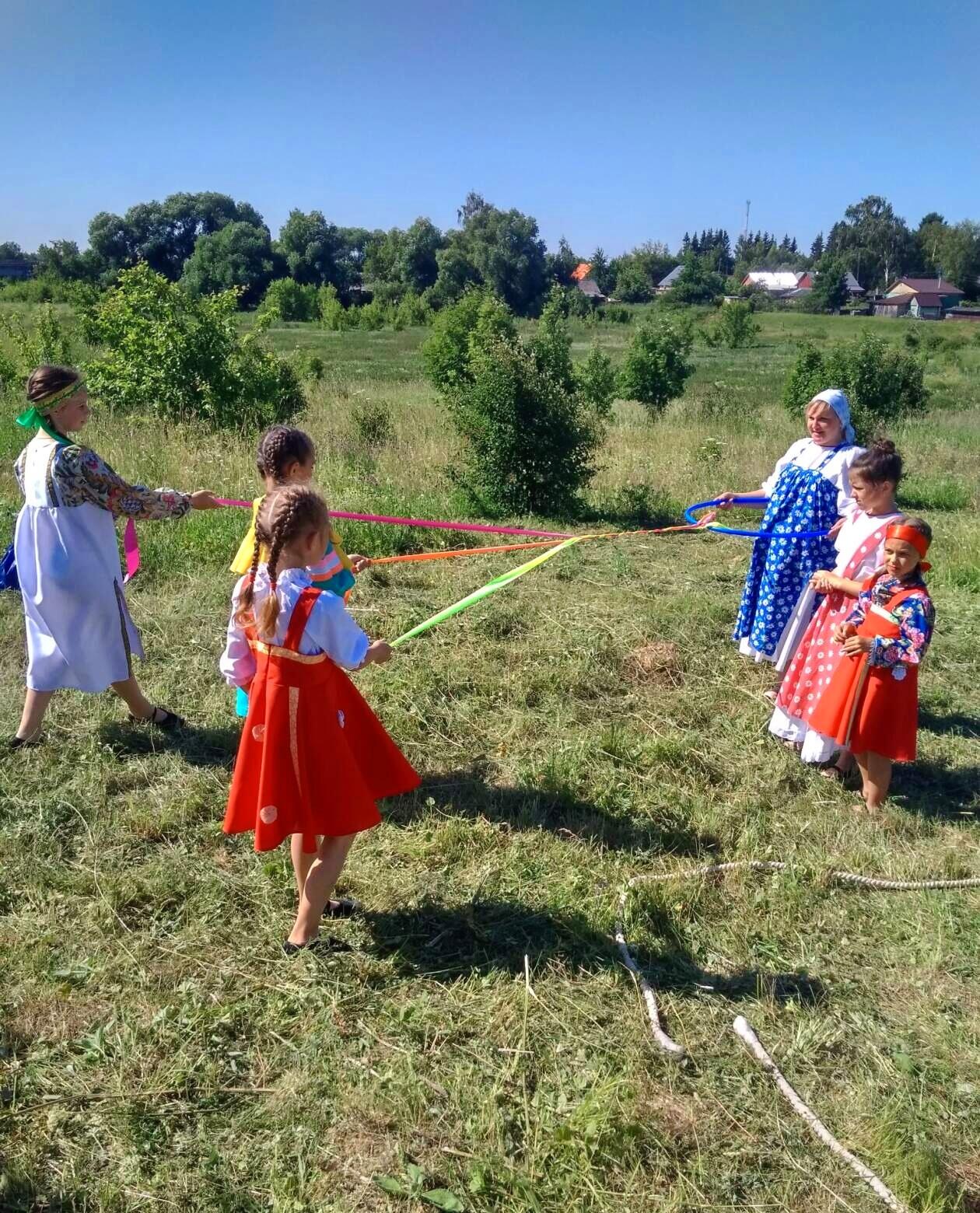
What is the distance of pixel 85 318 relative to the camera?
1362 cm

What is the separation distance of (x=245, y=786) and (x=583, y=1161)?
1.53 m

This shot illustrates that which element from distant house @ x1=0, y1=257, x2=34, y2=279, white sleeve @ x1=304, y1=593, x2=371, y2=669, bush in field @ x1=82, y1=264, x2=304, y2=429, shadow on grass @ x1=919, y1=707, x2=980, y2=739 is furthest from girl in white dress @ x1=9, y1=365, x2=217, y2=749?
distant house @ x1=0, y1=257, x2=34, y2=279

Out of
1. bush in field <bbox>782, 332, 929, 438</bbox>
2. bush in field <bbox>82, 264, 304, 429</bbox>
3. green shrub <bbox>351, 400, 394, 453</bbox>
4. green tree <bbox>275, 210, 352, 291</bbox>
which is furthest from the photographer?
green tree <bbox>275, 210, 352, 291</bbox>

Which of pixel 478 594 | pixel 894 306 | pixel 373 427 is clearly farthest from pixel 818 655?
pixel 894 306

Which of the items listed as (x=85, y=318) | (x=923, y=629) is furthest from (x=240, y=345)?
(x=923, y=629)

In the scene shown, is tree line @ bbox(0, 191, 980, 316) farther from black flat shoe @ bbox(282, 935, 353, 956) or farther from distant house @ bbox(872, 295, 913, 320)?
black flat shoe @ bbox(282, 935, 353, 956)

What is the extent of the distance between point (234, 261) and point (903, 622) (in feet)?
240

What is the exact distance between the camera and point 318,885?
117 inches

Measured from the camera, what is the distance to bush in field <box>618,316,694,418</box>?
765 inches

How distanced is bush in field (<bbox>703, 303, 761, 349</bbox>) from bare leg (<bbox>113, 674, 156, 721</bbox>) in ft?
174

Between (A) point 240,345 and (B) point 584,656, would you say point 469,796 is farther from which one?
(A) point 240,345

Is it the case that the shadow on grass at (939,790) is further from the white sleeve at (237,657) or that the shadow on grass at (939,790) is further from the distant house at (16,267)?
the distant house at (16,267)

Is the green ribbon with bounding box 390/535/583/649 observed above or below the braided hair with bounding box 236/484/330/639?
below

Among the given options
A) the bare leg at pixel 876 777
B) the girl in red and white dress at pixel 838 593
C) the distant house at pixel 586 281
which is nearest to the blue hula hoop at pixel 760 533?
the girl in red and white dress at pixel 838 593
